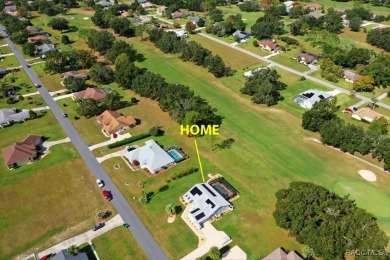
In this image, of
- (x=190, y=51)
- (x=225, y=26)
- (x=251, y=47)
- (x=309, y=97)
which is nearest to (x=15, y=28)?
(x=190, y=51)

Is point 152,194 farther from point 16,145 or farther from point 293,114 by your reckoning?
point 293,114

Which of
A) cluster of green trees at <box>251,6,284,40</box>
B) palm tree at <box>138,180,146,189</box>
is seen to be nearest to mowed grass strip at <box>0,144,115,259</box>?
palm tree at <box>138,180,146,189</box>

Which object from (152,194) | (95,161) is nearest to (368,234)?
(152,194)

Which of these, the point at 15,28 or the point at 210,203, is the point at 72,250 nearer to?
the point at 210,203

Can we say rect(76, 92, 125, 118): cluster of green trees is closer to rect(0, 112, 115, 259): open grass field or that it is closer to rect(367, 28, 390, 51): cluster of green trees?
rect(0, 112, 115, 259): open grass field

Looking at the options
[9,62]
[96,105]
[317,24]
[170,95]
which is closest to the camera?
[170,95]

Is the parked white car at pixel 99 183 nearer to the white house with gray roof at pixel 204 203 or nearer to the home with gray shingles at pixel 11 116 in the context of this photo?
the white house with gray roof at pixel 204 203

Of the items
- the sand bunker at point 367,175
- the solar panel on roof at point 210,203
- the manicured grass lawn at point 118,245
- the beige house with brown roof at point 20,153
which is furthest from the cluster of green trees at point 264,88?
the beige house with brown roof at point 20,153
